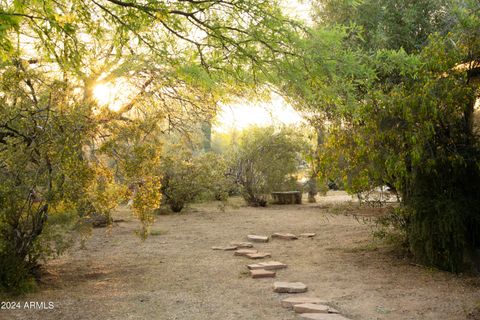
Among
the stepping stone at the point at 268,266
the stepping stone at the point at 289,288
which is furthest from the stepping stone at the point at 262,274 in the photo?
the stepping stone at the point at 289,288

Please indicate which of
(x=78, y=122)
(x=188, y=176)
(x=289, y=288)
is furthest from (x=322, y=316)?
(x=188, y=176)

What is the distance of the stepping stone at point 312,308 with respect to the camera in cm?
470

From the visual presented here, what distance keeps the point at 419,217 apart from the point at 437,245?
479 mm

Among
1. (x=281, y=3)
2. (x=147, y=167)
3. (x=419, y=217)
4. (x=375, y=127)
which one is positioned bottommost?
(x=419, y=217)

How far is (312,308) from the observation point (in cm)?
474

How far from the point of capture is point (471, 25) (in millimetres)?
6211

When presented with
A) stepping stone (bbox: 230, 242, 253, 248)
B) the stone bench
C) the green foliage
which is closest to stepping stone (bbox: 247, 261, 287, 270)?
stepping stone (bbox: 230, 242, 253, 248)

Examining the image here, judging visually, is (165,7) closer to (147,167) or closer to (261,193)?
(147,167)

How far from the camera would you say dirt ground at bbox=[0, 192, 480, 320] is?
4930 millimetres

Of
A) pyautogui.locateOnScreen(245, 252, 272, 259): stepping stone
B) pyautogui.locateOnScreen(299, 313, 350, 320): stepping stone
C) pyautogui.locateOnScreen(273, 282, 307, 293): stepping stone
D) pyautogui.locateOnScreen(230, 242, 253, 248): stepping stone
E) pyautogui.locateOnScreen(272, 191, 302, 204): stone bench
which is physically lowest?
pyautogui.locateOnScreen(299, 313, 350, 320): stepping stone

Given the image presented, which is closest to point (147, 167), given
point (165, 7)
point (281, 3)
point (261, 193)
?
point (165, 7)

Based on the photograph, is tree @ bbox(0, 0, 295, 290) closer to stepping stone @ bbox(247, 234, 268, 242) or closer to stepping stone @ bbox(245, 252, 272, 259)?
stepping stone @ bbox(245, 252, 272, 259)

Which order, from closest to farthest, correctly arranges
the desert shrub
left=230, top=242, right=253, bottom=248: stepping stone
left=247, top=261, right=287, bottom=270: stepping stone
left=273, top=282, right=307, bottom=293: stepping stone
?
left=273, top=282, right=307, bottom=293: stepping stone → left=247, top=261, right=287, bottom=270: stepping stone → left=230, top=242, right=253, bottom=248: stepping stone → the desert shrub

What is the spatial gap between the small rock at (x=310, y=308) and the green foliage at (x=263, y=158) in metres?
12.4
